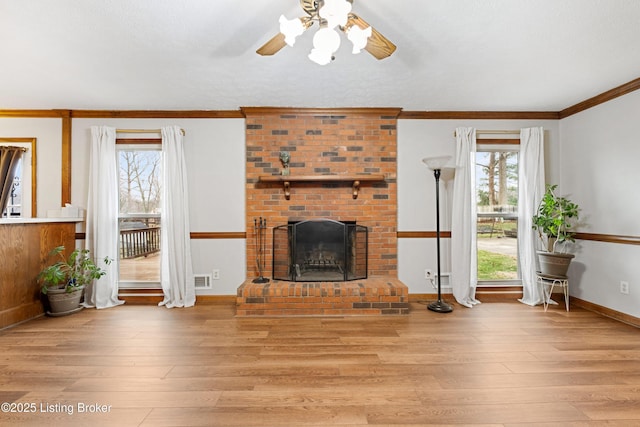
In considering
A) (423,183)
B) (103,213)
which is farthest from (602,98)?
A: (103,213)

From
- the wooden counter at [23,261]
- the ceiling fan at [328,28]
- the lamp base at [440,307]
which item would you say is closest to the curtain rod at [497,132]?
the lamp base at [440,307]

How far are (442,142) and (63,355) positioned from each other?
4.25 meters

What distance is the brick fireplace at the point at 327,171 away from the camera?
3691 millimetres

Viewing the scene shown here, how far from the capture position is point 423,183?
12.3 ft

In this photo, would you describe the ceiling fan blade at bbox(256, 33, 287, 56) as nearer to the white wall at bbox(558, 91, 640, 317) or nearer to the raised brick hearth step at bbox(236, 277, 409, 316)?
the raised brick hearth step at bbox(236, 277, 409, 316)

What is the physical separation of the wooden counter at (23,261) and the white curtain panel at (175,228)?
3.77 feet

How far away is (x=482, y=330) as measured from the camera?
2771 millimetres

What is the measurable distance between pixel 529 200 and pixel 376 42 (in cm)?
297

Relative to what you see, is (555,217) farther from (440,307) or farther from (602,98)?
(440,307)

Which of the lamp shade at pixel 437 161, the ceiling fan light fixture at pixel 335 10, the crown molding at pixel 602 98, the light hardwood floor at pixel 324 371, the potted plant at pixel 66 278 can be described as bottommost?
the light hardwood floor at pixel 324 371

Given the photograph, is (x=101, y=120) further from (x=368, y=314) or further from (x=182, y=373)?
(x=368, y=314)

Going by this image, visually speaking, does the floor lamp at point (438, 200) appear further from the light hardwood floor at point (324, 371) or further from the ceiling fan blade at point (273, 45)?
the ceiling fan blade at point (273, 45)

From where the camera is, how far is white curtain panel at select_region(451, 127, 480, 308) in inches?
141

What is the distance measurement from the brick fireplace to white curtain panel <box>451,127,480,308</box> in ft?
2.35
